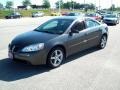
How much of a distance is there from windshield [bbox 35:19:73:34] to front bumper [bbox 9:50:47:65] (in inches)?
46.6

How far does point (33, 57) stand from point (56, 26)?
6.09ft

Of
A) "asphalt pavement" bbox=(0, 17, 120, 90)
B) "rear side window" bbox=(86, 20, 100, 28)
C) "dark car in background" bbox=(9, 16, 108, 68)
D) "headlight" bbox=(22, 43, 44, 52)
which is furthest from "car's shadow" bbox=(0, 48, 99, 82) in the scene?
"rear side window" bbox=(86, 20, 100, 28)

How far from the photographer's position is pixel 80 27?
7941 millimetres

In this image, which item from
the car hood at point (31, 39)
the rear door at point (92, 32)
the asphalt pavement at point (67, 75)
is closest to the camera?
the asphalt pavement at point (67, 75)

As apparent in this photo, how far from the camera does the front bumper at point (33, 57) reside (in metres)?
6.21

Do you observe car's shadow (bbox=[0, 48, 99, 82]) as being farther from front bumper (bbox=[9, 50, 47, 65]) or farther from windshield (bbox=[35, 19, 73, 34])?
windshield (bbox=[35, 19, 73, 34])

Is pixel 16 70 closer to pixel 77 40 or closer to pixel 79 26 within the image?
pixel 77 40

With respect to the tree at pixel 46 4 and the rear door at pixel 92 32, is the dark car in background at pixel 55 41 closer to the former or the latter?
the rear door at pixel 92 32

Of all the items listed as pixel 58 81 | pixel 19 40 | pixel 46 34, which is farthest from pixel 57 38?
pixel 58 81

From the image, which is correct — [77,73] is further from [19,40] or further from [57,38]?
[19,40]

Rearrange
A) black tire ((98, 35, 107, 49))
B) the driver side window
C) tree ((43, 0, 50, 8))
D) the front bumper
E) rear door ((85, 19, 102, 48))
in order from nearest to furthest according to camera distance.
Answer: the front bumper → the driver side window → rear door ((85, 19, 102, 48)) → black tire ((98, 35, 107, 49)) → tree ((43, 0, 50, 8))

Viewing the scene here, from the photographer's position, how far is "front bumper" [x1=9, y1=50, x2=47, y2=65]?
244 inches

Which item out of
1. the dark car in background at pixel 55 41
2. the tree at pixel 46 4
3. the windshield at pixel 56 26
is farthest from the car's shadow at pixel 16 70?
the tree at pixel 46 4

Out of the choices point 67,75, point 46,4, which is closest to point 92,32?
point 67,75
